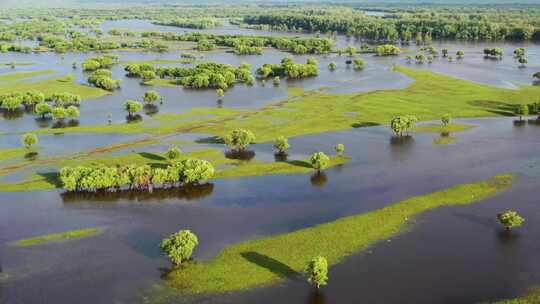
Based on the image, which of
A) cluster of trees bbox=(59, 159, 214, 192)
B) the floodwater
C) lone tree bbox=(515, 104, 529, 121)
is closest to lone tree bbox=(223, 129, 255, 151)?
the floodwater

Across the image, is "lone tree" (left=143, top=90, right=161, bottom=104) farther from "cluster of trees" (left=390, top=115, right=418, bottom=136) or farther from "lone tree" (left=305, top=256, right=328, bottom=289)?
"lone tree" (left=305, top=256, right=328, bottom=289)

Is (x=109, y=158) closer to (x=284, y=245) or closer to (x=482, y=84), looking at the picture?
Answer: (x=284, y=245)

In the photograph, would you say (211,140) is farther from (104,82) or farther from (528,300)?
(104,82)

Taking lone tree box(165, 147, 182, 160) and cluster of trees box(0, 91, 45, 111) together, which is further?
cluster of trees box(0, 91, 45, 111)

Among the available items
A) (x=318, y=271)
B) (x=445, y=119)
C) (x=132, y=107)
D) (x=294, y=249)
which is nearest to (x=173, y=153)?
(x=294, y=249)

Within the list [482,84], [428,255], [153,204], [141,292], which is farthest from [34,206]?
[482,84]

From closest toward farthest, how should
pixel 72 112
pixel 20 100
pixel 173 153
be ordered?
pixel 173 153 → pixel 72 112 → pixel 20 100

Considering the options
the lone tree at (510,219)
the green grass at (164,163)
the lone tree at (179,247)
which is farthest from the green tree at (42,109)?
the lone tree at (510,219)
